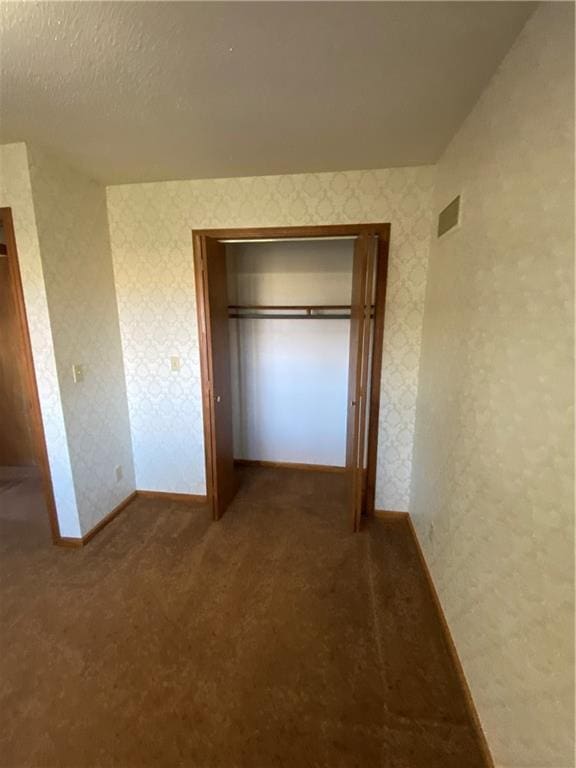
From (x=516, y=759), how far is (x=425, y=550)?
108 cm

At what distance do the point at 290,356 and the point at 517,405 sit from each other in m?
2.37

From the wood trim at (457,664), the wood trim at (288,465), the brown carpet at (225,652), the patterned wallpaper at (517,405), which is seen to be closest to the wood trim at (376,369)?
the brown carpet at (225,652)

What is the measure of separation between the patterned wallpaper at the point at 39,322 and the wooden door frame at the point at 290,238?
88 centimetres

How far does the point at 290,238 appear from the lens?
238 cm

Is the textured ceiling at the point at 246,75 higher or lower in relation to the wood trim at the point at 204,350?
higher

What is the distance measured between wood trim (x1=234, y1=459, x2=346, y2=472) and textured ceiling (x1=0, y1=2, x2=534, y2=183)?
264 cm

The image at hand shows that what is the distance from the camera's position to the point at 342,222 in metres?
2.29

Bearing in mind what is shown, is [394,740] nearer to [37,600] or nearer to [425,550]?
[425,550]

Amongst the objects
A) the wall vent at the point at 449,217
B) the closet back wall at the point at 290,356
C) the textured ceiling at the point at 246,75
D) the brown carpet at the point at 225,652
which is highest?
the textured ceiling at the point at 246,75

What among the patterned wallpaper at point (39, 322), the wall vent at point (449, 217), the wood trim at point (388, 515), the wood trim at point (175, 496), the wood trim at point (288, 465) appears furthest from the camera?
the wood trim at point (288, 465)

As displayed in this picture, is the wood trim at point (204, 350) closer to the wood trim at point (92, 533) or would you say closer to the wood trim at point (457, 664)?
the wood trim at point (92, 533)

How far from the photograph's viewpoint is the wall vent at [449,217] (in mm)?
1698

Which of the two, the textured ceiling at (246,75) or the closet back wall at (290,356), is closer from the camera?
the textured ceiling at (246,75)

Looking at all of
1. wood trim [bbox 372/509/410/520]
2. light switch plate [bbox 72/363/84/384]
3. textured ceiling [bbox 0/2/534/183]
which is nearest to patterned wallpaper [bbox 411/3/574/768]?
textured ceiling [bbox 0/2/534/183]
